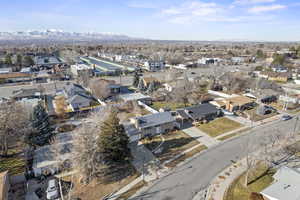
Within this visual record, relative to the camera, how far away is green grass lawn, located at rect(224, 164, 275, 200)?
683 inches

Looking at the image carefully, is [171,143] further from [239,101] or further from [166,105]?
[239,101]

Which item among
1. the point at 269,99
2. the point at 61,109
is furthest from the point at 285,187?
the point at 61,109

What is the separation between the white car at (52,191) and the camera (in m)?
17.3

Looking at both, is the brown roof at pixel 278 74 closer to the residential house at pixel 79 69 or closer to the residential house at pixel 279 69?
the residential house at pixel 279 69

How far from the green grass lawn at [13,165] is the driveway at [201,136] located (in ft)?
75.9

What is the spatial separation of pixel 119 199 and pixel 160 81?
4655 cm

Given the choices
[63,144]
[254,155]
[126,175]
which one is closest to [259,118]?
[254,155]

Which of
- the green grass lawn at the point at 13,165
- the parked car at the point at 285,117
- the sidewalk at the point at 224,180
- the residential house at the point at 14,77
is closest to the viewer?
the sidewalk at the point at 224,180

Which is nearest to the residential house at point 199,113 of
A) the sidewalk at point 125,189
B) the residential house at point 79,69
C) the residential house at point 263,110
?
the residential house at point 263,110

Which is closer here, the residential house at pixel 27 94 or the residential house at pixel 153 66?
the residential house at pixel 27 94

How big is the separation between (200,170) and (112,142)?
Answer: 1069 cm

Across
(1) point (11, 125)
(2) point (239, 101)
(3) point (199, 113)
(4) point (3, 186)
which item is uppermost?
(2) point (239, 101)

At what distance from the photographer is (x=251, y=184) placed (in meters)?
18.7

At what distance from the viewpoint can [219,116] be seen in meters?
36.5
